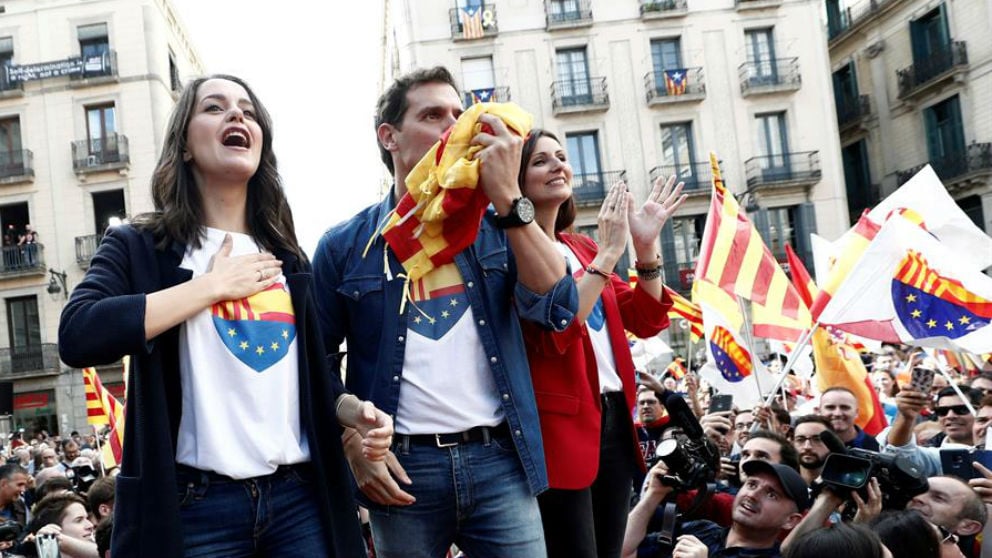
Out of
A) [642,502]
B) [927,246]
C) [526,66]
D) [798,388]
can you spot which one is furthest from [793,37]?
[642,502]

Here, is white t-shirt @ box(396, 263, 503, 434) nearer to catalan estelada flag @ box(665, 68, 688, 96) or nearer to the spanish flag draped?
the spanish flag draped

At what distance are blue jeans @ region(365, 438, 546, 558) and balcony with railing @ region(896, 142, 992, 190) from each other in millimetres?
30094

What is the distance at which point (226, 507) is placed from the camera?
2.15 metres

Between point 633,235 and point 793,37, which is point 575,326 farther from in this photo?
point 793,37

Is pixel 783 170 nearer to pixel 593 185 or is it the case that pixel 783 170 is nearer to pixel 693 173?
pixel 693 173

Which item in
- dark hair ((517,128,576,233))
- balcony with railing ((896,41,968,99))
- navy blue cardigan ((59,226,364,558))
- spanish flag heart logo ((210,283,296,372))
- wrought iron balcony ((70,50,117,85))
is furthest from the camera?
wrought iron balcony ((70,50,117,85))

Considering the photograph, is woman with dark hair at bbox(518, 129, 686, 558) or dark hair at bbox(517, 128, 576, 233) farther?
dark hair at bbox(517, 128, 576, 233)

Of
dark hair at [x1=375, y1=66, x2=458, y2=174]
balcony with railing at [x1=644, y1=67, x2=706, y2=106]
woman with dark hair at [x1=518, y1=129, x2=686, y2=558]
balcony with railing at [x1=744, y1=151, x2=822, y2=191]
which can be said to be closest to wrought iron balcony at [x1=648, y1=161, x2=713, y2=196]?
balcony with railing at [x1=744, y1=151, x2=822, y2=191]

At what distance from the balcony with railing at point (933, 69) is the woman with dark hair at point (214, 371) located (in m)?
31.3

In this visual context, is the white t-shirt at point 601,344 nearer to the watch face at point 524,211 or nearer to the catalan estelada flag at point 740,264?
the watch face at point 524,211

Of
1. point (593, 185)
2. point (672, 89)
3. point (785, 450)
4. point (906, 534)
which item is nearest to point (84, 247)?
point (593, 185)

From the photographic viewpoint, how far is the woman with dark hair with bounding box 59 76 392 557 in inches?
82.6

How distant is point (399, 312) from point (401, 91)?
0.73 metres

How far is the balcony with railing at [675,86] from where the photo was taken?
105 feet
